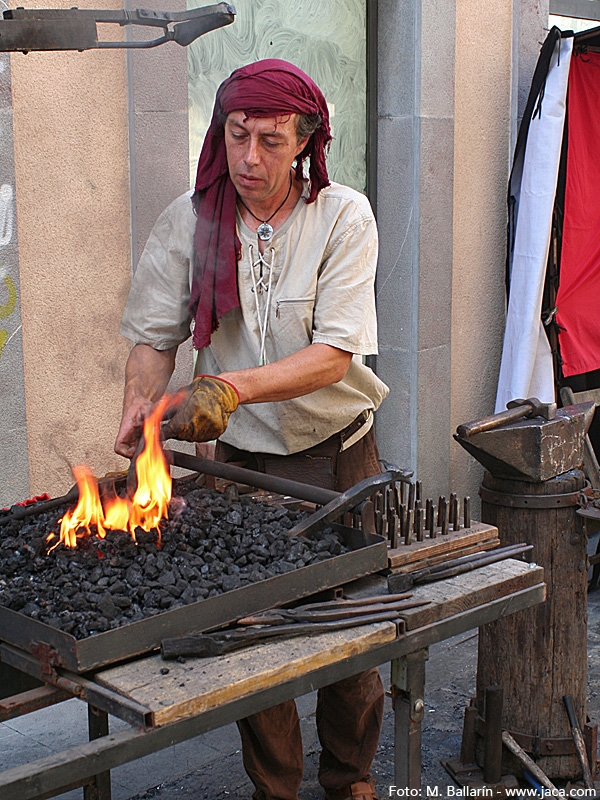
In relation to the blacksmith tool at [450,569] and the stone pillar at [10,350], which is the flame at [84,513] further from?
the stone pillar at [10,350]

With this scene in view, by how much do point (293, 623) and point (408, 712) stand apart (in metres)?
0.44

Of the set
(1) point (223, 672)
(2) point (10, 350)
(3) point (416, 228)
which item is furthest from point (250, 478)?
(3) point (416, 228)

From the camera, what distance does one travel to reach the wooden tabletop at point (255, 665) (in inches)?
65.5

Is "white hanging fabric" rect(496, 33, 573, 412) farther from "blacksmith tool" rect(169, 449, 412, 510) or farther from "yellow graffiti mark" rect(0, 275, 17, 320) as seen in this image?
"blacksmith tool" rect(169, 449, 412, 510)

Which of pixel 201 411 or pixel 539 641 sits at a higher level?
pixel 201 411

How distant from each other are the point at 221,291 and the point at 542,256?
2.88 meters

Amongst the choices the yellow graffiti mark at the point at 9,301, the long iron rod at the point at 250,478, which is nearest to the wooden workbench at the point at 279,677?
the long iron rod at the point at 250,478

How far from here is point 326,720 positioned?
2975mm

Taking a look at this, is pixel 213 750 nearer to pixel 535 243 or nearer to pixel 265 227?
pixel 265 227

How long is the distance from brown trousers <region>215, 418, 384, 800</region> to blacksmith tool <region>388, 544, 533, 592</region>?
684 mm

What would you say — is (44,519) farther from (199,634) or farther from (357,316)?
(357,316)

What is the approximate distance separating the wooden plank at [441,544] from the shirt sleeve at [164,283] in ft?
3.52

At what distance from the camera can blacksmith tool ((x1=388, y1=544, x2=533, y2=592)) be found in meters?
2.13

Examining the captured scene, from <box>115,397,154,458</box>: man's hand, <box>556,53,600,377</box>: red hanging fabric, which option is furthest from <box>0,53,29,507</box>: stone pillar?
<box>556,53,600,377</box>: red hanging fabric
